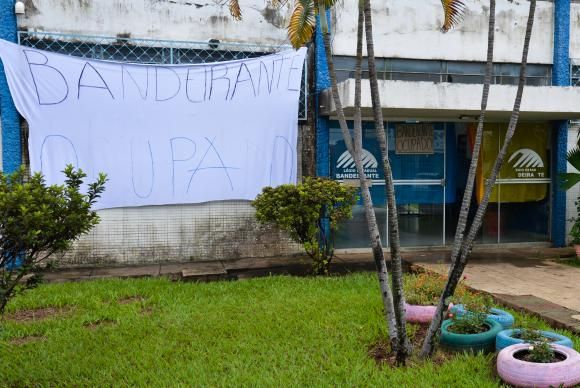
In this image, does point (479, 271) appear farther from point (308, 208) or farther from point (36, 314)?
point (36, 314)

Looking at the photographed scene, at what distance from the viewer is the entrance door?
30.1 ft

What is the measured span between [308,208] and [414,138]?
3.31 m

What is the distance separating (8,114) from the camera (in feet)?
24.7

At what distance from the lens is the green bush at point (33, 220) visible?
135 inches

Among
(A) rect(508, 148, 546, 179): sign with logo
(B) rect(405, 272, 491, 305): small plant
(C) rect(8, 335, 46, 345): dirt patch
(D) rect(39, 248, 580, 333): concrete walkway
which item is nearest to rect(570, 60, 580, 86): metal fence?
(A) rect(508, 148, 546, 179): sign with logo

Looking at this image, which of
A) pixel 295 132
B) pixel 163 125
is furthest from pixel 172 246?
pixel 295 132

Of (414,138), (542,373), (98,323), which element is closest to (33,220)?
(98,323)

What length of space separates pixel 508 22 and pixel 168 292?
7.73 meters

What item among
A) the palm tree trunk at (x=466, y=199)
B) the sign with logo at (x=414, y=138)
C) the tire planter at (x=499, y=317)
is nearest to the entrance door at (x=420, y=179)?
the sign with logo at (x=414, y=138)

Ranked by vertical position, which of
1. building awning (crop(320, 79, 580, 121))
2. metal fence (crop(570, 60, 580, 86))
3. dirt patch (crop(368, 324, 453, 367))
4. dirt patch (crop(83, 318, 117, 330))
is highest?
metal fence (crop(570, 60, 580, 86))

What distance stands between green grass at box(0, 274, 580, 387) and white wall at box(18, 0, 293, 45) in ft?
13.3

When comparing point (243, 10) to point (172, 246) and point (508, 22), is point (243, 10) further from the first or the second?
point (508, 22)

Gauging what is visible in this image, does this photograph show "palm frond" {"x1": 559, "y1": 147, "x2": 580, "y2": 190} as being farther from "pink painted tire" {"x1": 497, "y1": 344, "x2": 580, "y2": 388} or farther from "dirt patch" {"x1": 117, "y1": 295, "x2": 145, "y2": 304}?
"dirt patch" {"x1": 117, "y1": 295, "x2": 145, "y2": 304}

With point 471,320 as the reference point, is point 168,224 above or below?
above
